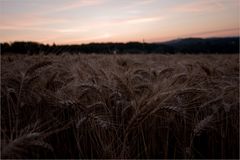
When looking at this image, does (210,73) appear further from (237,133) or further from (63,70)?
(63,70)

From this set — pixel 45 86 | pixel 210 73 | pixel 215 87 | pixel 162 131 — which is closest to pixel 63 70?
pixel 45 86

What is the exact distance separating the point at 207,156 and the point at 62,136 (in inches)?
44.9

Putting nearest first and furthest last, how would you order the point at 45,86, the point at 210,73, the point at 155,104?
the point at 155,104
the point at 45,86
the point at 210,73

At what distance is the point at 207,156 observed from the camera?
2.22m

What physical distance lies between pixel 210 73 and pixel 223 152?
1590 millimetres


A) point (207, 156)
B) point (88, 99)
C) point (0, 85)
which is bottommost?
point (207, 156)

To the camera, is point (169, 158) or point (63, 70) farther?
point (63, 70)

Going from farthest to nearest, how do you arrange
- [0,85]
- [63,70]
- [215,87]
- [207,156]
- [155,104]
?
[63,70]
[215,87]
[207,156]
[0,85]
[155,104]

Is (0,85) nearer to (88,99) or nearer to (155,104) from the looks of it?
(88,99)

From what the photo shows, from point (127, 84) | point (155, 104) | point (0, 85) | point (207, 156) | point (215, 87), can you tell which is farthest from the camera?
point (215, 87)

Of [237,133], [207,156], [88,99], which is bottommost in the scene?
[207,156]

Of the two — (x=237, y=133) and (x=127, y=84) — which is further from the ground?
(x=127, y=84)

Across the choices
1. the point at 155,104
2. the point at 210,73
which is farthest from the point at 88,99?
the point at 210,73

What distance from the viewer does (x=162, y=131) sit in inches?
88.3
